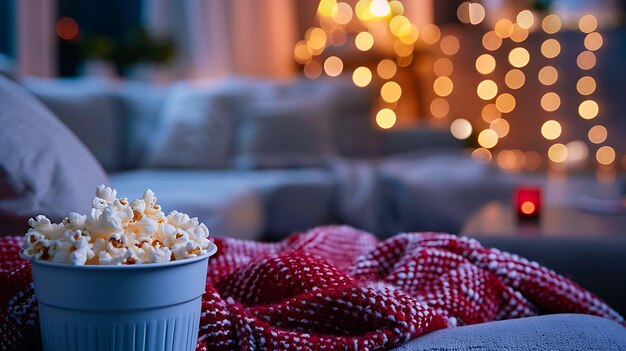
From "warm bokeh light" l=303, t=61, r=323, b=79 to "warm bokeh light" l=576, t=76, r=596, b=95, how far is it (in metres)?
1.83

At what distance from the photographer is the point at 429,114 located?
18.0 feet

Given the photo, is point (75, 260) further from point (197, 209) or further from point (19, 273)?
point (197, 209)

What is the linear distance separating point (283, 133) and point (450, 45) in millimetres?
2450

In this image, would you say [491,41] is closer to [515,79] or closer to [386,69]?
[515,79]

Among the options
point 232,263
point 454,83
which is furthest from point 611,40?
point 232,263

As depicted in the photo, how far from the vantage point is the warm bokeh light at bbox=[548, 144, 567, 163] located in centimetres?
517

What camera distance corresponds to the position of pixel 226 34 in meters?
5.25

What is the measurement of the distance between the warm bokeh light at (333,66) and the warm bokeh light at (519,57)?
1.21 metres

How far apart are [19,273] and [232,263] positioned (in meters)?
0.29

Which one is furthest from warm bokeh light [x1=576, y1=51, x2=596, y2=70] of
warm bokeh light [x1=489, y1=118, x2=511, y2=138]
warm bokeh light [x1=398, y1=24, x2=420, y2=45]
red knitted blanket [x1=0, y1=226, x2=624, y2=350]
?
red knitted blanket [x1=0, y1=226, x2=624, y2=350]

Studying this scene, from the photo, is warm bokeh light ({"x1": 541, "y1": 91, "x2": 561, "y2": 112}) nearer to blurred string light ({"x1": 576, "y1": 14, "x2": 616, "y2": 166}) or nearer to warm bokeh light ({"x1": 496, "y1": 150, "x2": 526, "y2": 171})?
blurred string light ({"x1": 576, "y1": 14, "x2": 616, "y2": 166})

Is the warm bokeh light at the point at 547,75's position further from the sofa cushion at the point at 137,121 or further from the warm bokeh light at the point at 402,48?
the sofa cushion at the point at 137,121

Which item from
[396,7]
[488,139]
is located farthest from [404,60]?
[488,139]

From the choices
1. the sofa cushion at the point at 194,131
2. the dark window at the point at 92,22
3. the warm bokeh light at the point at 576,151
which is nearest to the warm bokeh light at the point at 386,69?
the warm bokeh light at the point at 576,151
